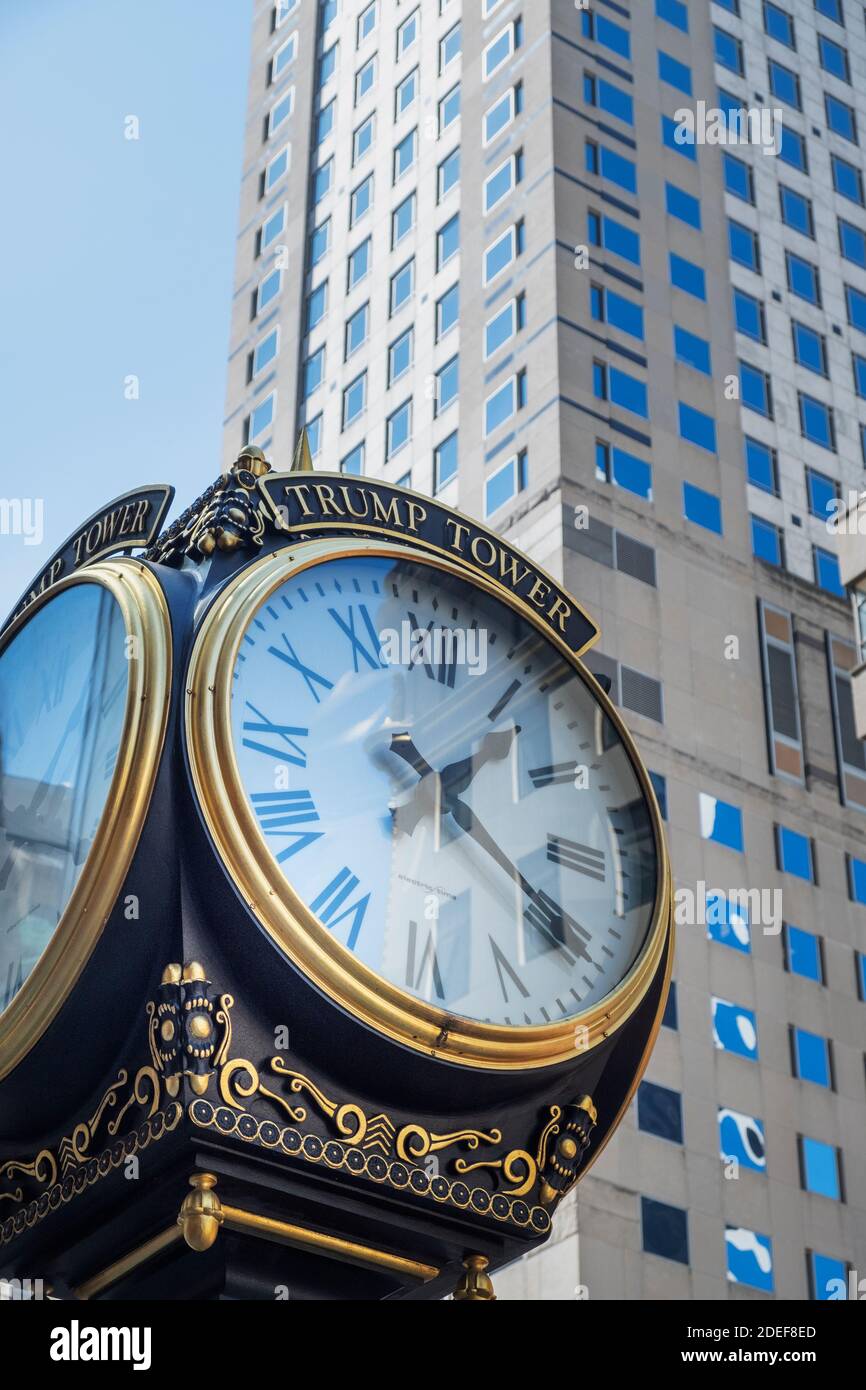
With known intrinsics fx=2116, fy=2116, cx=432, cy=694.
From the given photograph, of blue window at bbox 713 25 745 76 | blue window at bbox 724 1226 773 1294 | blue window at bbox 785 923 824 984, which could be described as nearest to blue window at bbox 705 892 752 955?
blue window at bbox 785 923 824 984

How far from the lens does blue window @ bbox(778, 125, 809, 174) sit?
170 feet

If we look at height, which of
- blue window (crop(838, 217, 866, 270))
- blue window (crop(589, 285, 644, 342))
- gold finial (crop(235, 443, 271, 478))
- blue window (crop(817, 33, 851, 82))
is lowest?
gold finial (crop(235, 443, 271, 478))

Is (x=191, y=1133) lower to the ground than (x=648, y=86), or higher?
lower

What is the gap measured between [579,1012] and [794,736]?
39.8 m

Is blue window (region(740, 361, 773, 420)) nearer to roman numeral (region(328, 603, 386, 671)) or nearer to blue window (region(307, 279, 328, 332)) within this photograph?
blue window (region(307, 279, 328, 332))

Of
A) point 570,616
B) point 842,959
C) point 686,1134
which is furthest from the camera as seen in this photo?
point 842,959

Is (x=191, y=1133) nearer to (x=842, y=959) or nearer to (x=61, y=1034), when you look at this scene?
(x=61, y=1034)

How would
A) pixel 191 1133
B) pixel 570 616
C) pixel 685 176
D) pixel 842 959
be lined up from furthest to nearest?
pixel 685 176, pixel 842 959, pixel 570 616, pixel 191 1133

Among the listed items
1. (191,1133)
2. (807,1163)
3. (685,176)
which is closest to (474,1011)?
(191,1133)

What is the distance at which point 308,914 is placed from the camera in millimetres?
3879

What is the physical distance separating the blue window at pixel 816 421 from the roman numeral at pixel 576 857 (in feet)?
147

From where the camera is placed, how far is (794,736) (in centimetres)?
4328

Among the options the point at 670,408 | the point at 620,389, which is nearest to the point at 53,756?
the point at 620,389

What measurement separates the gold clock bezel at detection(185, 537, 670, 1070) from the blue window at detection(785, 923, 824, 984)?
36.4m
